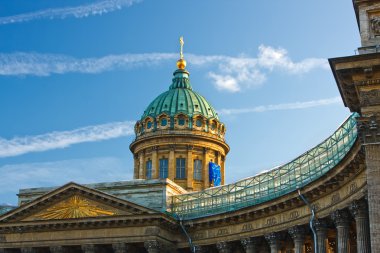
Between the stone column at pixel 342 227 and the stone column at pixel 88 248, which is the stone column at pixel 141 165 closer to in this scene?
the stone column at pixel 88 248

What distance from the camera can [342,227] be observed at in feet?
160

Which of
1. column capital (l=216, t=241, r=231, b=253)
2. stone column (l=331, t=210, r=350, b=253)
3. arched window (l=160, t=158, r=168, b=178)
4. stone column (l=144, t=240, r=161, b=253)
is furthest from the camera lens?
arched window (l=160, t=158, r=168, b=178)

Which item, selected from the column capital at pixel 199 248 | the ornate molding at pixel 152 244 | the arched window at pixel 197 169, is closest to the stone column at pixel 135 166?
the arched window at pixel 197 169

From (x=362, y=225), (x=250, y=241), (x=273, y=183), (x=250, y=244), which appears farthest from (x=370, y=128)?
(x=250, y=244)

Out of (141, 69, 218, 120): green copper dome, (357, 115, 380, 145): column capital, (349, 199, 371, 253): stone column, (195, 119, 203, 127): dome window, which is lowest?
(349, 199, 371, 253): stone column

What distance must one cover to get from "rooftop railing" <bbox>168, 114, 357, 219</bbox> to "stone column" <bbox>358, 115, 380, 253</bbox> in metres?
10.9

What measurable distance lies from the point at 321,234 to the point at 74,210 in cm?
2415

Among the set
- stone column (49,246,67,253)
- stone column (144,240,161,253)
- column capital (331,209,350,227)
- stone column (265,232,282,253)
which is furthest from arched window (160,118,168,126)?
column capital (331,209,350,227)

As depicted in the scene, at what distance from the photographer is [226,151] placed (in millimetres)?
91562

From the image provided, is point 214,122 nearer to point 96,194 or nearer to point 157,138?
point 157,138

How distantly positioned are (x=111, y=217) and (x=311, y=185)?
2047 cm

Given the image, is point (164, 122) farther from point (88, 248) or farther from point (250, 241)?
point (250, 241)

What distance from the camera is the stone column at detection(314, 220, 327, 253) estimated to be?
51594 millimetres

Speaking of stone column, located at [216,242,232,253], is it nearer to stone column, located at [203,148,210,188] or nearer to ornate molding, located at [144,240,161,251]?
ornate molding, located at [144,240,161,251]
